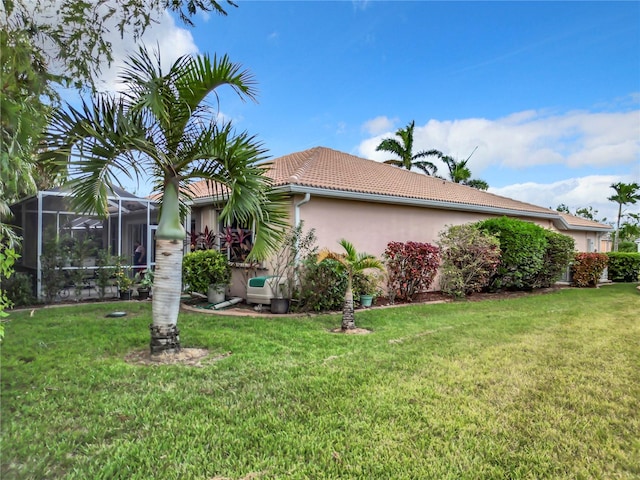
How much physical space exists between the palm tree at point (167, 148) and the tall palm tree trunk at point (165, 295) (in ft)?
0.05

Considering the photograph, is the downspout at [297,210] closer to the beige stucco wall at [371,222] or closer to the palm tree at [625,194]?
the beige stucco wall at [371,222]

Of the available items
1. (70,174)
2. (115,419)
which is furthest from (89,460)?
(70,174)

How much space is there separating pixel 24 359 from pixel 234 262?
6.41 metres

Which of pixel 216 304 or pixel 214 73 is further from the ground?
pixel 214 73

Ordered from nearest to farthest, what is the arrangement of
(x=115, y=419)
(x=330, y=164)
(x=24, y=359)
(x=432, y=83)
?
(x=115, y=419), (x=24, y=359), (x=330, y=164), (x=432, y=83)

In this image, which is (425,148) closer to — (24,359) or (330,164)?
(330,164)

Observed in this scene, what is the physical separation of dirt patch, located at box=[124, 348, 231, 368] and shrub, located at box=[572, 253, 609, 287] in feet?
58.6

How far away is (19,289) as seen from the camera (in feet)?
32.2

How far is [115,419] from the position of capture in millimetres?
3508

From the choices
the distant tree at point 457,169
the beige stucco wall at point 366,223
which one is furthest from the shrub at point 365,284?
the distant tree at point 457,169

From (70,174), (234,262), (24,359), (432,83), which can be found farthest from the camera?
(432,83)

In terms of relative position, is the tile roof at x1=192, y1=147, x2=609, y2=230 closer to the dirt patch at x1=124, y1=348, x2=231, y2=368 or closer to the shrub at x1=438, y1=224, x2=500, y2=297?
the shrub at x1=438, y1=224, x2=500, y2=297

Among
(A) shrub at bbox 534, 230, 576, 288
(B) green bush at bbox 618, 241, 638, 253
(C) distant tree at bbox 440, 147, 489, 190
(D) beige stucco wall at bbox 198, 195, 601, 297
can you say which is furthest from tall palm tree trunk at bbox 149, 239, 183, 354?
(B) green bush at bbox 618, 241, 638, 253

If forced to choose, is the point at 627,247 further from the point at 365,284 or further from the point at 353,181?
the point at 365,284
